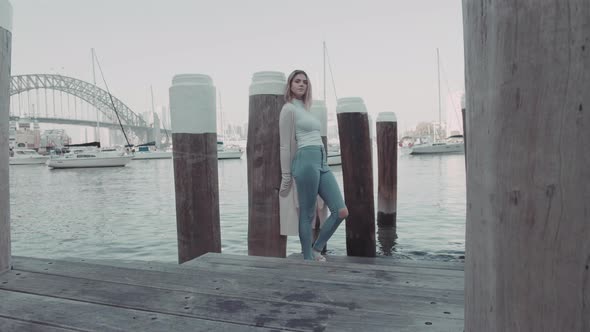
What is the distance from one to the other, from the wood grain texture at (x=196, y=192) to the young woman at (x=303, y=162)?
0.49 meters

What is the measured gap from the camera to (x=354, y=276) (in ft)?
7.59

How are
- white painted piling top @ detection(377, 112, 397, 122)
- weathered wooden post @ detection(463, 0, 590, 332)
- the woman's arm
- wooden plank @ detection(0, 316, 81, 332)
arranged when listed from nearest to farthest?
weathered wooden post @ detection(463, 0, 590, 332)
wooden plank @ detection(0, 316, 81, 332)
the woman's arm
white painted piling top @ detection(377, 112, 397, 122)

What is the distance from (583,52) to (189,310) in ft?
4.98

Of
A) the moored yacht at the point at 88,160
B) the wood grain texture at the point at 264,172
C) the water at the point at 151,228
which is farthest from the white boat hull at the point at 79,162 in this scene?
the wood grain texture at the point at 264,172

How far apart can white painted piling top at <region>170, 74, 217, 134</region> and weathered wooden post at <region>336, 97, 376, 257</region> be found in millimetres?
1694

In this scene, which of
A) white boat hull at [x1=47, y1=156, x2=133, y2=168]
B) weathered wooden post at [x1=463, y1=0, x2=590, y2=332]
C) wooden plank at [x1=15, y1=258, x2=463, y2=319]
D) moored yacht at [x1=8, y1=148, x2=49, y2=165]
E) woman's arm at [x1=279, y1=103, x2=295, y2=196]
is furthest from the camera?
moored yacht at [x1=8, y1=148, x2=49, y2=165]

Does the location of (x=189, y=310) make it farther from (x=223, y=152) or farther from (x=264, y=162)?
(x=223, y=152)

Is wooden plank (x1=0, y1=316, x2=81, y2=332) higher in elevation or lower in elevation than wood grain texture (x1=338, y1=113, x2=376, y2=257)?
lower

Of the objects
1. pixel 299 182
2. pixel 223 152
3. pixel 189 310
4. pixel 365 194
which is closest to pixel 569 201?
pixel 189 310

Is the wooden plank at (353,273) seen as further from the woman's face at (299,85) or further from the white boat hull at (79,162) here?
the white boat hull at (79,162)

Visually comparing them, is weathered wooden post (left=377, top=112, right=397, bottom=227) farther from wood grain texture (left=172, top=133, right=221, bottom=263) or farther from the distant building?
the distant building

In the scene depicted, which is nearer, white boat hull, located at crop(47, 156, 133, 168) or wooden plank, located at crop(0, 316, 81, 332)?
wooden plank, located at crop(0, 316, 81, 332)

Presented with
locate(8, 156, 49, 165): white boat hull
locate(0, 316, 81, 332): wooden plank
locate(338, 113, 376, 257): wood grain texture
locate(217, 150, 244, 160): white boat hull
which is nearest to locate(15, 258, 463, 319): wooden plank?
locate(0, 316, 81, 332): wooden plank

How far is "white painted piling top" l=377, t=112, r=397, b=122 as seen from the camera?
745cm
